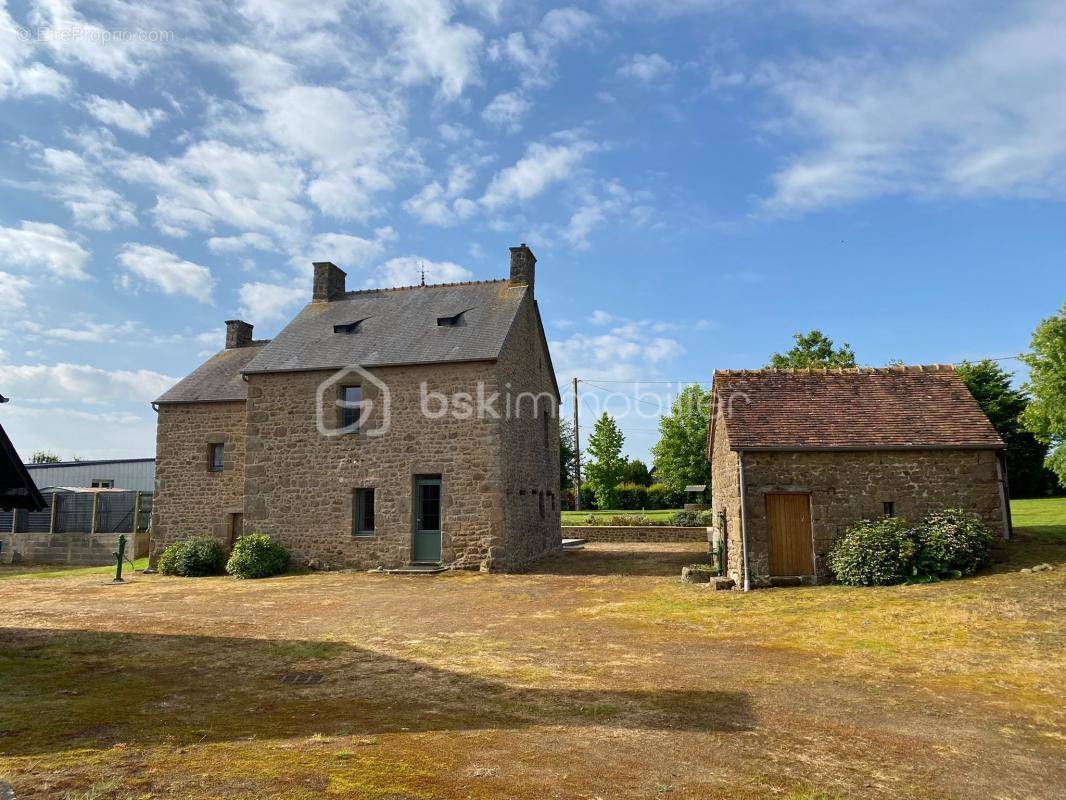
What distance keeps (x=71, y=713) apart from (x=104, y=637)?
4.39 m

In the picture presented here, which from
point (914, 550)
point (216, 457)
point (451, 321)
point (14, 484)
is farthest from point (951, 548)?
point (216, 457)

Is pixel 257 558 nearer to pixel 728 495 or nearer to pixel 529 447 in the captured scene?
pixel 529 447

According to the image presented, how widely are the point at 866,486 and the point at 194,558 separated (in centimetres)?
1677

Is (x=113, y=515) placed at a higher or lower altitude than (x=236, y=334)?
lower

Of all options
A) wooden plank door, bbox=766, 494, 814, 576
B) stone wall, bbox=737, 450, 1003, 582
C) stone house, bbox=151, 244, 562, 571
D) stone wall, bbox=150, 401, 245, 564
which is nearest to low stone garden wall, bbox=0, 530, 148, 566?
stone wall, bbox=150, 401, 245, 564

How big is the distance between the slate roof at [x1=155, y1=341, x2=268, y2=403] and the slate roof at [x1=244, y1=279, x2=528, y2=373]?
5.57 feet

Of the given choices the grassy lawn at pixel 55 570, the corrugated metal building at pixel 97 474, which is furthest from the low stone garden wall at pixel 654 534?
the corrugated metal building at pixel 97 474

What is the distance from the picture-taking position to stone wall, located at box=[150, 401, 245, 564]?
68.6 feet

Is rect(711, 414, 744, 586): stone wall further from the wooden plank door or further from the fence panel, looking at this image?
the fence panel

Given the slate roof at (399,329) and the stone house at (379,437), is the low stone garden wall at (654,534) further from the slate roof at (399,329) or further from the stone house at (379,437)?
the slate roof at (399,329)

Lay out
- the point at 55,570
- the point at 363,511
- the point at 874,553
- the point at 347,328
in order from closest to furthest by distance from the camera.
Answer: the point at 874,553, the point at 363,511, the point at 347,328, the point at 55,570

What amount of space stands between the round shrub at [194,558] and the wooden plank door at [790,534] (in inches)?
574

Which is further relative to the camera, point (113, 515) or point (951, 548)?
point (113, 515)

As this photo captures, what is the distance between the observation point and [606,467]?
42.8m
